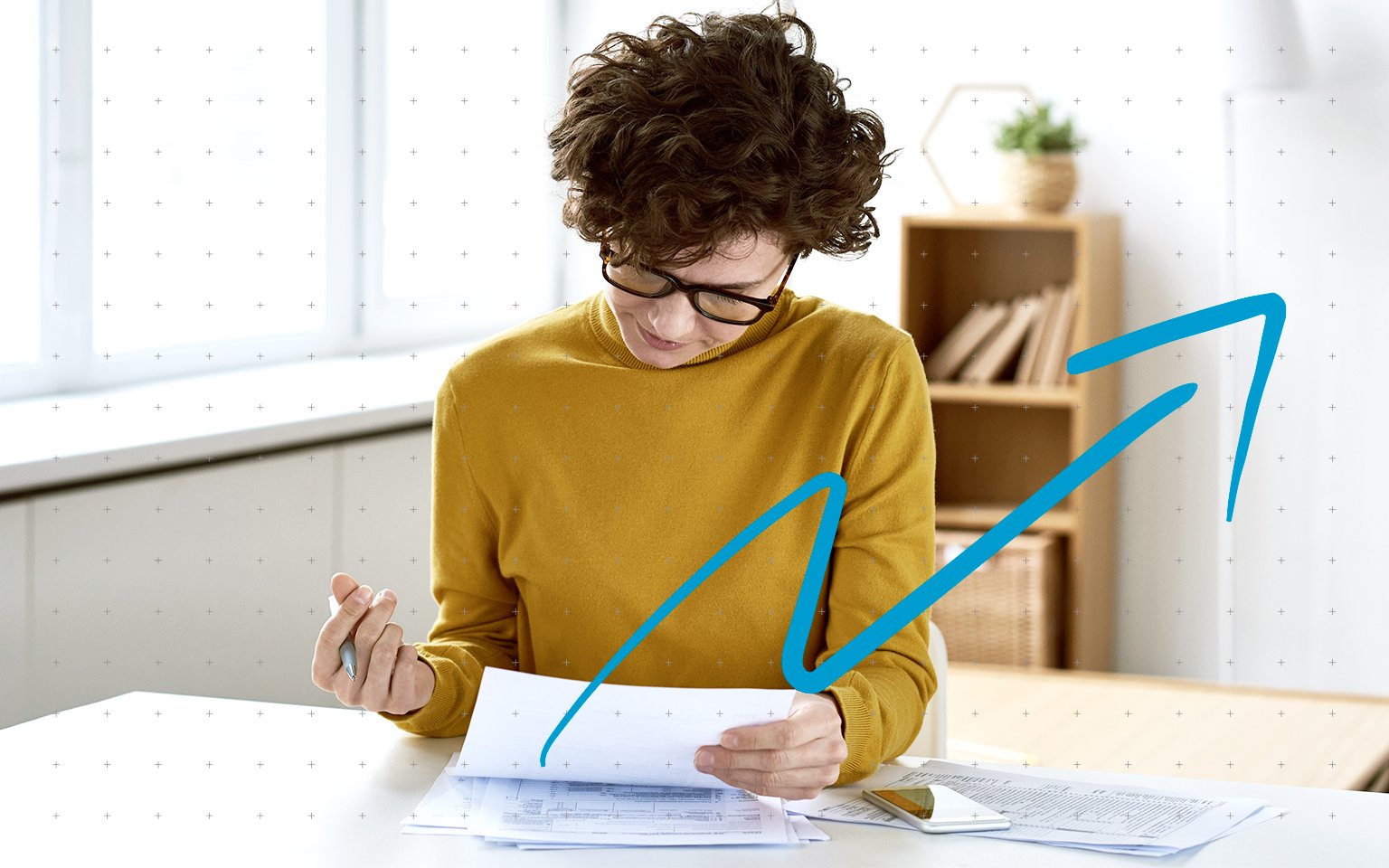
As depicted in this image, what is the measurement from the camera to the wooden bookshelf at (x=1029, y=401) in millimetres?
3104

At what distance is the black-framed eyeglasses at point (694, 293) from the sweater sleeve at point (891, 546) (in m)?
0.14

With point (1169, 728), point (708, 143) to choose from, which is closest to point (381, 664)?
point (708, 143)

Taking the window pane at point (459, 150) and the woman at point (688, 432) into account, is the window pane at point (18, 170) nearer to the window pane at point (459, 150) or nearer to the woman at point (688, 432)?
the window pane at point (459, 150)

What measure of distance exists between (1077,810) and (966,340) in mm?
2224

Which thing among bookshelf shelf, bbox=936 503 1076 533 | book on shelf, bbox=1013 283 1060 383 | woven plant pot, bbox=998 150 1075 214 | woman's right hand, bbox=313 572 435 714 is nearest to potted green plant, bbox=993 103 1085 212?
woven plant pot, bbox=998 150 1075 214

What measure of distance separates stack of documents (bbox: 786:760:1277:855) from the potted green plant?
2.25 metres

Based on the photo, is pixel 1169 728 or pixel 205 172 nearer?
pixel 205 172

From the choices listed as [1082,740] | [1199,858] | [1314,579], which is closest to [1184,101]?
[1314,579]

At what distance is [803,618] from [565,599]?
0.23m

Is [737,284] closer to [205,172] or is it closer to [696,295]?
[696,295]

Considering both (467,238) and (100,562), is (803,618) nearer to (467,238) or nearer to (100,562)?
(100,562)

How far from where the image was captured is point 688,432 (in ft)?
4.07

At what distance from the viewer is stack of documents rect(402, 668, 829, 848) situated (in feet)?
3.18

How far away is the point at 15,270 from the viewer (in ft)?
6.18
